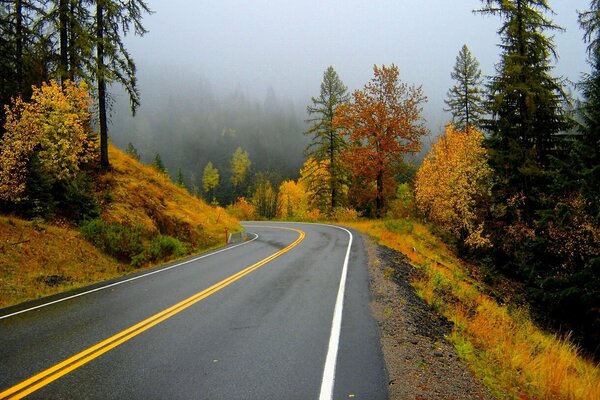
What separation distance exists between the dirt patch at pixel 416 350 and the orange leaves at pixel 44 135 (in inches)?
547

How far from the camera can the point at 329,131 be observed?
125 ft

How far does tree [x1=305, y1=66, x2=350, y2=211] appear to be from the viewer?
3800 centimetres

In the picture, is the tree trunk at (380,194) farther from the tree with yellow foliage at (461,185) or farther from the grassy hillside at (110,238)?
the grassy hillside at (110,238)

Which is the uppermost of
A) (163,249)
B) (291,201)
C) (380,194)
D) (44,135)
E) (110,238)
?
(44,135)

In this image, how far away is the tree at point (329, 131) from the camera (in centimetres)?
3800

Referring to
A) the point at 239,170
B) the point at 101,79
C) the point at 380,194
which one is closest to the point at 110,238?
the point at 101,79

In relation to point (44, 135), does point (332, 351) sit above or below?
below

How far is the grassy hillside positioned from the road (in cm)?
272

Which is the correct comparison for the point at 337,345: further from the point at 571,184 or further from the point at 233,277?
the point at 571,184

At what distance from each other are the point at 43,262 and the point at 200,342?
9.85m

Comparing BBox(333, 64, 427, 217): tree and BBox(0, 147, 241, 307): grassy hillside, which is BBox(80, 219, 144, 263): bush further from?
BBox(333, 64, 427, 217): tree

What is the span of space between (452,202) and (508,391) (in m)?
20.9

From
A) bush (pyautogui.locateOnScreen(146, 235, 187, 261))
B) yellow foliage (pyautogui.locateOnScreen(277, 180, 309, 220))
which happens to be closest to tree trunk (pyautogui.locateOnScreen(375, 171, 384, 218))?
bush (pyautogui.locateOnScreen(146, 235, 187, 261))

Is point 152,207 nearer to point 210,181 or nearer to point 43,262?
point 43,262
